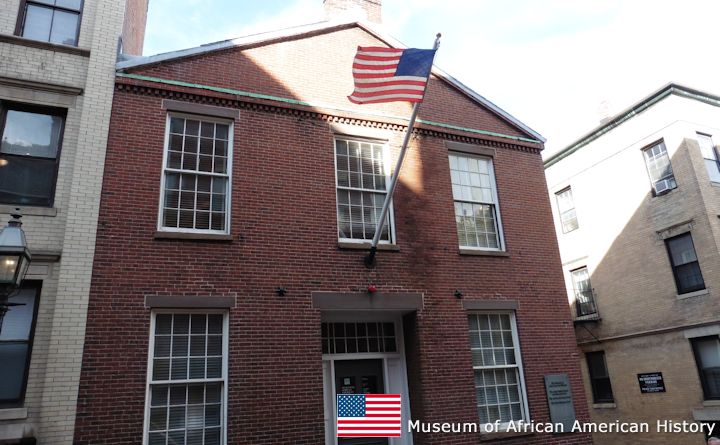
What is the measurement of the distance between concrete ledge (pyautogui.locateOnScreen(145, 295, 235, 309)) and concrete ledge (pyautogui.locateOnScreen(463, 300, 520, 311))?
4.77 meters

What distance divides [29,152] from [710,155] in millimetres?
19304

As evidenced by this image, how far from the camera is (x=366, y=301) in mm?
9711

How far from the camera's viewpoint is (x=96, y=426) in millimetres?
7445

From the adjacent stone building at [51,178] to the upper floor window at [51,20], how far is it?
18 mm

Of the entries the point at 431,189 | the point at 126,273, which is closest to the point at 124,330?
the point at 126,273

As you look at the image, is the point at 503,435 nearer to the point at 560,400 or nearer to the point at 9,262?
the point at 560,400

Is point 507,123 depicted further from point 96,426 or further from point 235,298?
point 96,426

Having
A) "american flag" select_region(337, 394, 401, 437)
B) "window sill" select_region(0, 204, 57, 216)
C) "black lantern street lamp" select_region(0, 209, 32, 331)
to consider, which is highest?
"window sill" select_region(0, 204, 57, 216)

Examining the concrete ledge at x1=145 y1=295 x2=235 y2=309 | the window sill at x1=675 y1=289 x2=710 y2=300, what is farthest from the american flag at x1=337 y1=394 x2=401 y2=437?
the window sill at x1=675 y1=289 x2=710 y2=300

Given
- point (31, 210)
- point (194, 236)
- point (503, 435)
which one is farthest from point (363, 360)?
point (31, 210)

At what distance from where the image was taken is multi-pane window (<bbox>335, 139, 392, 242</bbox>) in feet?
34.1

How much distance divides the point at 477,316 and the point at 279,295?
4.27 metres

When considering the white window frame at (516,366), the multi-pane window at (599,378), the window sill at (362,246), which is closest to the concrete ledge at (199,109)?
the window sill at (362,246)

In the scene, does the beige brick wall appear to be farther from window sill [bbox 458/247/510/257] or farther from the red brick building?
window sill [bbox 458/247/510/257]
